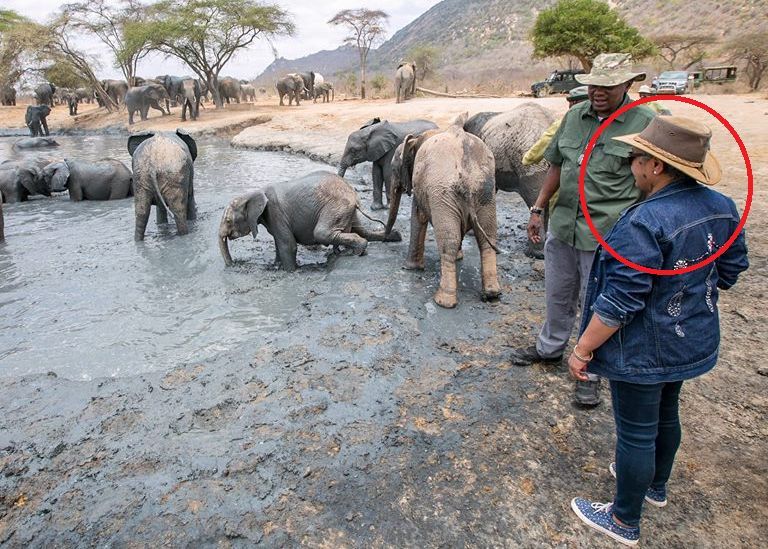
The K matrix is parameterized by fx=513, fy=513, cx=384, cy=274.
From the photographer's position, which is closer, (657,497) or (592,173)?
(657,497)

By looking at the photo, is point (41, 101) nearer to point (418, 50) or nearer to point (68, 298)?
point (418, 50)

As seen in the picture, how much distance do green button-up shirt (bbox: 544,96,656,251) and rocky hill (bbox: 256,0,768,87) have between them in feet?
106

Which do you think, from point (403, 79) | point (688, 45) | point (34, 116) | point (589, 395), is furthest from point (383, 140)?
point (688, 45)

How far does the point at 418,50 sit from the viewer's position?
38.0 metres


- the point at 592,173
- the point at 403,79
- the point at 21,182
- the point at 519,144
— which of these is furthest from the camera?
the point at 403,79

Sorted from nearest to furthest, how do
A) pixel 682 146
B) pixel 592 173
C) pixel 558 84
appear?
pixel 682 146
pixel 592 173
pixel 558 84

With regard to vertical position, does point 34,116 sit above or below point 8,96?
below

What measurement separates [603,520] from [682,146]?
1.57m

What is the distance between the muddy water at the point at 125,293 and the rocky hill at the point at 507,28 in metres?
31.0

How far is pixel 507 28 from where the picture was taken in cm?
6438

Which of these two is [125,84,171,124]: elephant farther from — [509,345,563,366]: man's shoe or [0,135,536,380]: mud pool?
[509,345,563,366]: man's shoe

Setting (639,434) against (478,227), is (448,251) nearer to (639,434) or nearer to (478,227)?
(478,227)

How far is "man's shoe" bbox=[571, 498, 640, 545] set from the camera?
2152mm

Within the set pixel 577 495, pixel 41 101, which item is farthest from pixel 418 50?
pixel 577 495
